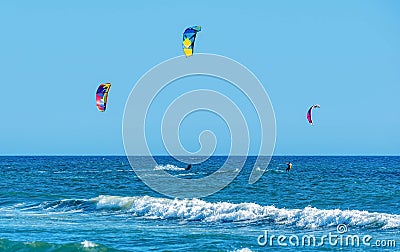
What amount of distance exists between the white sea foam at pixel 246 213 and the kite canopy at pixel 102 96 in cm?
479

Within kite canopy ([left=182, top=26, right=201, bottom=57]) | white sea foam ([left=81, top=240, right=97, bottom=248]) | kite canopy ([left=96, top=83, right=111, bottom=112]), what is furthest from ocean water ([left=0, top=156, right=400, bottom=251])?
kite canopy ([left=182, top=26, right=201, bottom=57])

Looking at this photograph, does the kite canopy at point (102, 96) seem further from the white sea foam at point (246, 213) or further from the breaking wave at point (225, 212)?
the white sea foam at point (246, 213)

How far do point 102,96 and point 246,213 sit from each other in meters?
10.9

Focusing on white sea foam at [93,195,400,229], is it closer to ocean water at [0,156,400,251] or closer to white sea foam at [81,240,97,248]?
ocean water at [0,156,400,251]

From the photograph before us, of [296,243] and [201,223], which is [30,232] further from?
[296,243]

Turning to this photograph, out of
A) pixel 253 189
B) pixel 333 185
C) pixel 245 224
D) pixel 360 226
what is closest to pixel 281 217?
pixel 245 224

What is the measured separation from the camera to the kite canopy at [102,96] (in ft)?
102

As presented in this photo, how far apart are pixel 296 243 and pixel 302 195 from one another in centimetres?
1622

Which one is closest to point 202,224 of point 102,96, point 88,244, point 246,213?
point 246,213

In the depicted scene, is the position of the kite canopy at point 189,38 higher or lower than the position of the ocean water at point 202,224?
higher

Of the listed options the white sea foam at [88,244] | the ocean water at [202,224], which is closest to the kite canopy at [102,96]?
the ocean water at [202,224]

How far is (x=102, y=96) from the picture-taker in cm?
3125

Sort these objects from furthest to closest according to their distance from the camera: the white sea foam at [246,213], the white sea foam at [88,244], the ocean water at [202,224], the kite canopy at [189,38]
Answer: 1. the kite canopy at [189,38]
2. the white sea foam at [246,213]
3. the ocean water at [202,224]
4. the white sea foam at [88,244]

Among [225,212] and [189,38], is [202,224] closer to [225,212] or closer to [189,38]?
[225,212]
